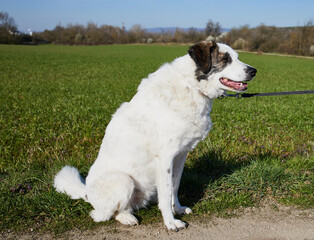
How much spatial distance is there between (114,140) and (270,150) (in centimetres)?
330

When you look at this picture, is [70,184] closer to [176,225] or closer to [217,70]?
[176,225]

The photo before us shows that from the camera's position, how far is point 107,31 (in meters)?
93.5

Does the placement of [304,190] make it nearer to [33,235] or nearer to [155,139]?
[155,139]

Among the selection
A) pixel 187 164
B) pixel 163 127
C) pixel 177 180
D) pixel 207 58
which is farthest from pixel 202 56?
pixel 187 164

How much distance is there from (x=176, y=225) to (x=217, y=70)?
1.80 meters

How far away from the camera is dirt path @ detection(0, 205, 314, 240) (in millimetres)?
3158

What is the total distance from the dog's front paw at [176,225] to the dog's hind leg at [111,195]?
0.40 m

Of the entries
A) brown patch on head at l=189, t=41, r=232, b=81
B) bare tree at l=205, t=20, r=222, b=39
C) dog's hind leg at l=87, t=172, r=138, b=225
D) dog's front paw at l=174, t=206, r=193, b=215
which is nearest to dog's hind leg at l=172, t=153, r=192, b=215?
dog's front paw at l=174, t=206, r=193, b=215

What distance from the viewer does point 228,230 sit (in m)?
3.27

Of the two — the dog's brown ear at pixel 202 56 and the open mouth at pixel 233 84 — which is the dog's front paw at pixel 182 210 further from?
the dog's brown ear at pixel 202 56

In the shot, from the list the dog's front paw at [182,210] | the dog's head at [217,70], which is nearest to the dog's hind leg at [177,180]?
the dog's front paw at [182,210]

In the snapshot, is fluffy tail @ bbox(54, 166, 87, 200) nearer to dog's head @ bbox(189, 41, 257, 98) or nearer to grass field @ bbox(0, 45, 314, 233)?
grass field @ bbox(0, 45, 314, 233)

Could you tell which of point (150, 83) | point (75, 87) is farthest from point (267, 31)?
point (150, 83)

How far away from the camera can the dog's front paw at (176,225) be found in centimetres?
327
